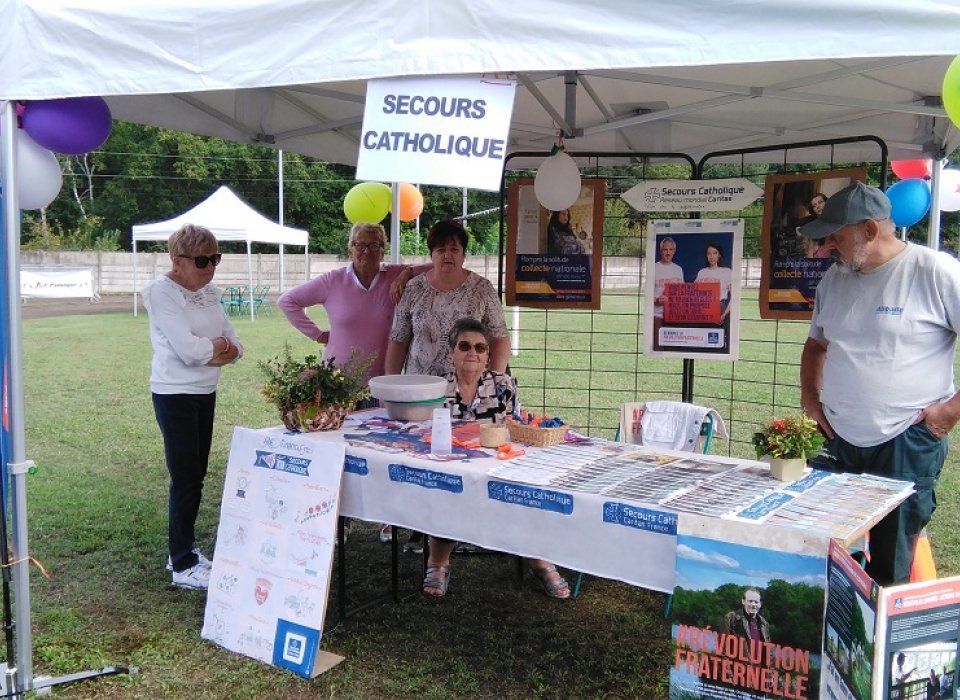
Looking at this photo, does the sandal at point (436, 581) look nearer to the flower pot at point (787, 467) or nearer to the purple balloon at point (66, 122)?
the flower pot at point (787, 467)

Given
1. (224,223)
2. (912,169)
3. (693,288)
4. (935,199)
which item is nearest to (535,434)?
(693,288)

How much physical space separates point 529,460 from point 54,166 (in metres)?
1.81

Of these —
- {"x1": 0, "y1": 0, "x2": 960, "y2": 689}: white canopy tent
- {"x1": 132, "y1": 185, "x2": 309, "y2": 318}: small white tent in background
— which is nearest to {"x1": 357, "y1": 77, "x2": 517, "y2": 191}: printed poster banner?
{"x1": 0, "y1": 0, "x2": 960, "y2": 689}: white canopy tent

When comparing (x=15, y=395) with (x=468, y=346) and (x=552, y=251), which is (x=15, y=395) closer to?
(x=468, y=346)

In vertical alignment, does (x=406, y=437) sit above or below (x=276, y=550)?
above

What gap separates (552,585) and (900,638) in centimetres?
199

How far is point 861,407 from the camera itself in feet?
8.71

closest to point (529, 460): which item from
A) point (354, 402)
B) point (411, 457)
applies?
point (411, 457)

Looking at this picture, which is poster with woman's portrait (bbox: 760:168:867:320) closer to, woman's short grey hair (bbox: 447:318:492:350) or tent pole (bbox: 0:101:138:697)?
woman's short grey hair (bbox: 447:318:492:350)

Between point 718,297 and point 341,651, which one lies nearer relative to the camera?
point 341,651

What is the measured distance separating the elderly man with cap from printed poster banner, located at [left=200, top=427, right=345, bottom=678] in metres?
1.70

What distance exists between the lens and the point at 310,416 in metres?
2.93

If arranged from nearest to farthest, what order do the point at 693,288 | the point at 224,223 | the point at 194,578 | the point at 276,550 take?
the point at 276,550 → the point at 194,578 → the point at 693,288 → the point at 224,223

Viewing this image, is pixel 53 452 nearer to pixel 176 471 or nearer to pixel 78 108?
pixel 176 471
